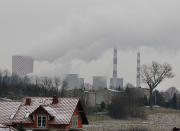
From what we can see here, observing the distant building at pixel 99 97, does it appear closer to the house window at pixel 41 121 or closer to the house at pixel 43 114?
the house at pixel 43 114

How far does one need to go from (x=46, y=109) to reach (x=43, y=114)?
0.49 meters

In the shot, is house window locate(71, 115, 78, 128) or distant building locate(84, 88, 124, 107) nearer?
house window locate(71, 115, 78, 128)

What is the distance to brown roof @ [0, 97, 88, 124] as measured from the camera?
43.0m

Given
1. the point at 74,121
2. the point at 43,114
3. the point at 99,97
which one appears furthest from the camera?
the point at 99,97

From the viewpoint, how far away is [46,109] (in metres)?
43.2

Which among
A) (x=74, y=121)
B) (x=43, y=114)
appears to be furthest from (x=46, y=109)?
(x=74, y=121)

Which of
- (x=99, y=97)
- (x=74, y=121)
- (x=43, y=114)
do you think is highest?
(x=99, y=97)

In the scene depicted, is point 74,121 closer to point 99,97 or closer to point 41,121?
point 41,121

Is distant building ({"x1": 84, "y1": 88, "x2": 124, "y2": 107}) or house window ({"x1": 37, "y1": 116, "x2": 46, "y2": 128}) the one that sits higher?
distant building ({"x1": 84, "y1": 88, "x2": 124, "y2": 107})

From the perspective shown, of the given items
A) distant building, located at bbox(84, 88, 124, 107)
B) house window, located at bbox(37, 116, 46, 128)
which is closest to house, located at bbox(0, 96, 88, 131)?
house window, located at bbox(37, 116, 46, 128)

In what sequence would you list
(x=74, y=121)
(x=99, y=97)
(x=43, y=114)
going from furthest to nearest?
(x=99, y=97) < (x=74, y=121) < (x=43, y=114)

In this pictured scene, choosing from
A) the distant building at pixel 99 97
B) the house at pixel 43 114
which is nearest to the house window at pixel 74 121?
→ the house at pixel 43 114

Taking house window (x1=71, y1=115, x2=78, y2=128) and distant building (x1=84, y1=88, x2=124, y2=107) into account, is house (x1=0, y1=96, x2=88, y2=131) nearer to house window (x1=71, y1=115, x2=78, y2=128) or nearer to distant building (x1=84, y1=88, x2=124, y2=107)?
house window (x1=71, y1=115, x2=78, y2=128)

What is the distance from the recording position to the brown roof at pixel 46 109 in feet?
141
